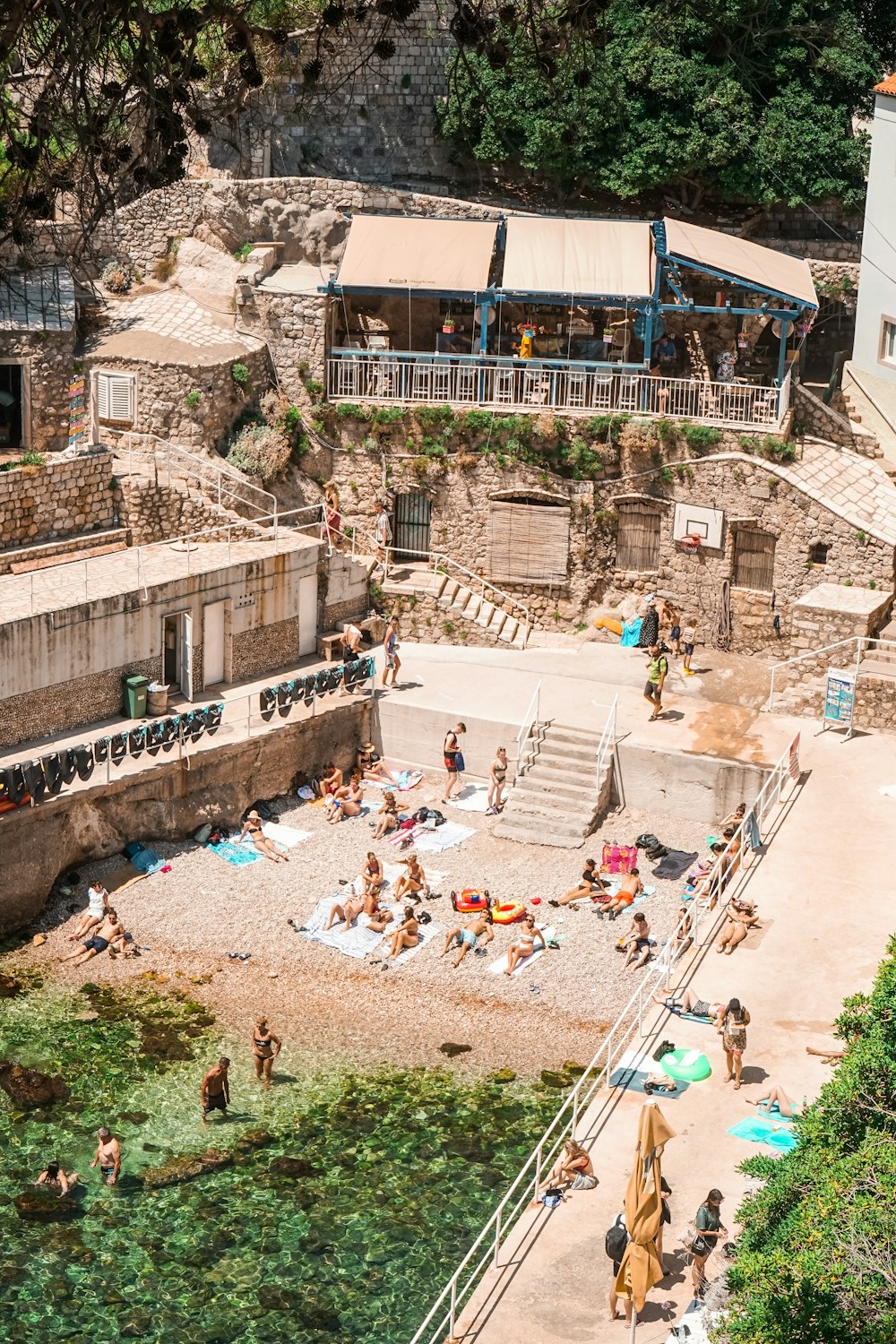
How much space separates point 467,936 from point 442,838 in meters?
3.35

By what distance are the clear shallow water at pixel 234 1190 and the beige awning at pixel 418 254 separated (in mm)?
14742

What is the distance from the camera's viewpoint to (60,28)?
891 cm

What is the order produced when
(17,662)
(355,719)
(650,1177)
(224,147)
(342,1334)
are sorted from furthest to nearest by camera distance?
(224,147) → (355,719) → (17,662) → (342,1334) → (650,1177)

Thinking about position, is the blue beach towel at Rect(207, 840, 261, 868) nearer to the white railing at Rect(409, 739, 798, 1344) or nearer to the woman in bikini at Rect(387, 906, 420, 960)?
the woman in bikini at Rect(387, 906, 420, 960)

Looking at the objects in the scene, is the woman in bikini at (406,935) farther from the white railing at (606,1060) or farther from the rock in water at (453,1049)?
the white railing at (606,1060)

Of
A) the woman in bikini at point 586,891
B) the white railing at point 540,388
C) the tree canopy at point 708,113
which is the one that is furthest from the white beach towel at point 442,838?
the tree canopy at point 708,113

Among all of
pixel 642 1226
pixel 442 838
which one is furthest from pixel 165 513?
pixel 642 1226

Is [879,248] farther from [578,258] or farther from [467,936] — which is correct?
[467,936]

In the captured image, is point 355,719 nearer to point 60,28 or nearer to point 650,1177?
point 650,1177

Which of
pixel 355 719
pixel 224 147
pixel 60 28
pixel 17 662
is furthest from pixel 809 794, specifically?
pixel 60 28

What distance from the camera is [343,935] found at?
2658 cm

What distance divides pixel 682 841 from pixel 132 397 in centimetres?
1288

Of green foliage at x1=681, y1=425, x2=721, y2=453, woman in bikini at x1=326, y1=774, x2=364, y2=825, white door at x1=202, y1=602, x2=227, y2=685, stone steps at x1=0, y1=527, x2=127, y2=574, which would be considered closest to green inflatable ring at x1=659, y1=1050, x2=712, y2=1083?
woman in bikini at x1=326, y1=774, x2=364, y2=825

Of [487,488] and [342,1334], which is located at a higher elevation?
[487,488]
